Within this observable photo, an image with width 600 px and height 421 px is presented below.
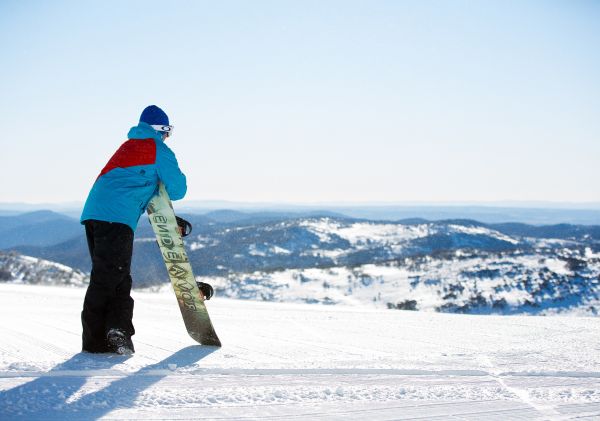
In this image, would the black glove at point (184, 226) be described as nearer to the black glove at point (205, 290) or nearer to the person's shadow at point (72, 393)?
the black glove at point (205, 290)

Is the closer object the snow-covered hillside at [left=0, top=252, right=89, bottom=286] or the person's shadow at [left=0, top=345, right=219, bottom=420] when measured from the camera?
the person's shadow at [left=0, top=345, right=219, bottom=420]

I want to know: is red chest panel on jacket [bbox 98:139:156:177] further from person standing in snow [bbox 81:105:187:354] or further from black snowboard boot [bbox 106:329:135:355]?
black snowboard boot [bbox 106:329:135:355]

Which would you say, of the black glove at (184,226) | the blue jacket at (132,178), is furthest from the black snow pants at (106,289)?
the black glove at (184,226)

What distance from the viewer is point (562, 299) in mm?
116062

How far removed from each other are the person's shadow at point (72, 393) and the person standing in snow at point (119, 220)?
1.02 feet

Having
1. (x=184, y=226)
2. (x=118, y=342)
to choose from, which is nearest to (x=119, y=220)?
(x=184, y=226)

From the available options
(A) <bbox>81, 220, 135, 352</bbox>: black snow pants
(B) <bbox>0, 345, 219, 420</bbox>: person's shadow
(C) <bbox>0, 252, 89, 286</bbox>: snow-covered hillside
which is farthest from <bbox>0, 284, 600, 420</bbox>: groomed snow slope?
(C) <bbox>0, 252, 89, 286</bbox>: snow-covered hillside

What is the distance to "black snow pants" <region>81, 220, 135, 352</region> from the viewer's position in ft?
12.4

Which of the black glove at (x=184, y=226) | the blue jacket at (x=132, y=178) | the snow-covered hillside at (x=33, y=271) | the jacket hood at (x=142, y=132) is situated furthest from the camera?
the snow-covered hillside at (x=33, y=271)

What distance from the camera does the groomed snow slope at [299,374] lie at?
2.56 meters

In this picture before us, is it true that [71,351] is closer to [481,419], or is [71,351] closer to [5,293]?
[481,419]

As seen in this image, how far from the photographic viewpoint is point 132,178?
3988mm

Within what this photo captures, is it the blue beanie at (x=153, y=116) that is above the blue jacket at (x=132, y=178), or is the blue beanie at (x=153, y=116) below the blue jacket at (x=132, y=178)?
above

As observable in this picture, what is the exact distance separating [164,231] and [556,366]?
3516mm
